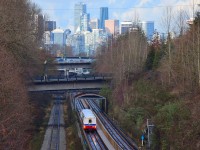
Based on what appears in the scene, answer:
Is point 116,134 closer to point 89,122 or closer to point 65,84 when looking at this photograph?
point 89,122

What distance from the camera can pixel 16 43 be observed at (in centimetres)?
3419

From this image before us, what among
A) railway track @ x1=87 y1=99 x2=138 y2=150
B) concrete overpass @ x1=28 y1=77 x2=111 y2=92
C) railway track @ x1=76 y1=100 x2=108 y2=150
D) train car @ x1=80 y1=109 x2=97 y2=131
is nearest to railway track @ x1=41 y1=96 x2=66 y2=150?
railway track @ x1=76 y1=100 x2=108 y2=150

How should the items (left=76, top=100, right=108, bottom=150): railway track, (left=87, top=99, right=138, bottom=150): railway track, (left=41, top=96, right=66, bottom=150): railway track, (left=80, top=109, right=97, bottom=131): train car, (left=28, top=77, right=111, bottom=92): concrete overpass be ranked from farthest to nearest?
1. (left=28, top=77, right=111, bottom=92): concrete overpass
2. (left=80, top=109, right=97, bottom=131): train car
3. (left=41, top=96, right=66, bottom=150): railway track
4. (left=76, top=100, right=108, bottom=150): railway track
5. (left=87, top=99, right=138, bottom=150): railway track

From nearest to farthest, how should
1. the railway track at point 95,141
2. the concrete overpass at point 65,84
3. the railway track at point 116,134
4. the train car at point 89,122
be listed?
the railway track at point 116,134
the railway track at point 95,141
the train car at point 89,122
the concrete overpass at point 65,84

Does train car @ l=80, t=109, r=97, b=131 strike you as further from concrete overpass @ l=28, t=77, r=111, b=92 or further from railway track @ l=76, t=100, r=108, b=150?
concrete overpass @ l=28, t=77, r=111, b=92

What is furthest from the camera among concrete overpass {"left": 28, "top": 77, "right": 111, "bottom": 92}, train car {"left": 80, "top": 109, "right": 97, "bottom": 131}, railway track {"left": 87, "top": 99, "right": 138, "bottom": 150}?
concrete overpass {"left": 28, "top": 77, "right": 111, "bottom": 92}

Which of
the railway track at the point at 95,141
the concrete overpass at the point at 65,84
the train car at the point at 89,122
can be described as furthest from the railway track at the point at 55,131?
the concrete overpass at the point at 65,84

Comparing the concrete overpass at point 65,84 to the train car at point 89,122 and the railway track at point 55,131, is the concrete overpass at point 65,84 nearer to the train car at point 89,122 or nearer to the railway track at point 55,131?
the railway track at point 55,131

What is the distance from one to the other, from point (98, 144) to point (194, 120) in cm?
1308

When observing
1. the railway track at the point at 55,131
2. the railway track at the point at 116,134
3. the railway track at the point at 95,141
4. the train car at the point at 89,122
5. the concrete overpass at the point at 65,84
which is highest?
the concrete overpass at the point at 65,84

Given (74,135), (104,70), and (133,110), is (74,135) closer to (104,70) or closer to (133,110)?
(133,110)

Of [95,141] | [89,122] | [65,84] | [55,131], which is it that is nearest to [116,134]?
[95,141]

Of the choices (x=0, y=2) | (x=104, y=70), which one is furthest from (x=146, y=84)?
(x=104, y=70)

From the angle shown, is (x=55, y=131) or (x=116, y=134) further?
(x=55, y=131)
